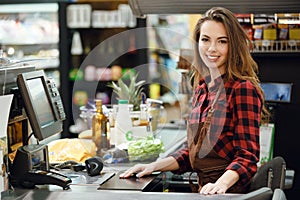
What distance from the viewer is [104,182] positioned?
2455mm

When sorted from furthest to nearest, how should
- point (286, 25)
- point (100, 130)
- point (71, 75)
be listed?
1. point (71, 75)
2. point (286, 25)
3. point (100, 130)

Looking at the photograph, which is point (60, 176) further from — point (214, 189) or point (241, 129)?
point (241, 129)

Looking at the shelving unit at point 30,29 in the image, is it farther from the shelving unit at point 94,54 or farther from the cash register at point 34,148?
the cash register at point 34,148

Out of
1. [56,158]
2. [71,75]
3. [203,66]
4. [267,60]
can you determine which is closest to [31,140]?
[56,158]

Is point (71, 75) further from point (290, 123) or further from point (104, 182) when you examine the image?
point (104, 182)

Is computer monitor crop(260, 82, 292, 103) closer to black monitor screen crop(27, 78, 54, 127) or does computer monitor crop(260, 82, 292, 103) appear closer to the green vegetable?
the green vegetable

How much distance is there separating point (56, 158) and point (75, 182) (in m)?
0.46

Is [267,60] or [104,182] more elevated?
[267,60]

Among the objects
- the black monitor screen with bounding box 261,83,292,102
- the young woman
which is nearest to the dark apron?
the young woman

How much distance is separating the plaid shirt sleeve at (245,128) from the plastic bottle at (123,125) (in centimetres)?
77

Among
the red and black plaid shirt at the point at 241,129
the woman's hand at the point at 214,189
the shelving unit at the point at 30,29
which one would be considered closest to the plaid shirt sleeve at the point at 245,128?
the red and black plaid shirt at the point at 241,129

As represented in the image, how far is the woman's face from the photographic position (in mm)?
2580

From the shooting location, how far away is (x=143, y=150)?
9.53ft

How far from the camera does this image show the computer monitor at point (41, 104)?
2.37 m
